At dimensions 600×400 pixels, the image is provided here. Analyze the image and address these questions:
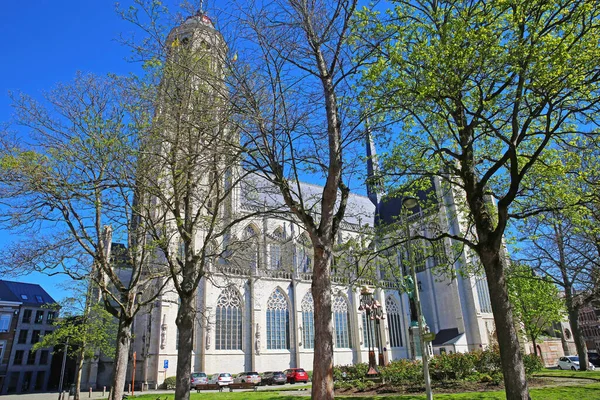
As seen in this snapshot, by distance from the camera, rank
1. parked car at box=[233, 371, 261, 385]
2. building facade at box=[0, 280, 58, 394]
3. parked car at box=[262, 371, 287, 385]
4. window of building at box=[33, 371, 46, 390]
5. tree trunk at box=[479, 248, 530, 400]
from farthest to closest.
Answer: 1. window of building at box=[33, 371, 46, 390]
2. building facade at box=[0, 280, 58, 394]
3. parked car at box=[262, 371, 287, 385]
4. parked car at box=[233, 371, 261, 385]
5. tree trunk at box=[479, 248, 530, 400]

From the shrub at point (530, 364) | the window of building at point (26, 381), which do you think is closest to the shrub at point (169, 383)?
the shrub at point (530, 364)

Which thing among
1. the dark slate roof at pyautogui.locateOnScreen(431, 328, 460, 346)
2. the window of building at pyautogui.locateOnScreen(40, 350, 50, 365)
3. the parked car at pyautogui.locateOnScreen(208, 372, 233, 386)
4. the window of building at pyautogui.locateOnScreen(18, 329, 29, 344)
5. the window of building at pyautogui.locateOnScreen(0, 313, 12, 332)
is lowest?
the parked car at pyautogui.locateOnScreen(208, 372, 233, 386)

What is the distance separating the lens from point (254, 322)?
103 feet

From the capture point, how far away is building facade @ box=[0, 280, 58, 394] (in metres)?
39.7

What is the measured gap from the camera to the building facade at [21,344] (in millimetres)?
39719

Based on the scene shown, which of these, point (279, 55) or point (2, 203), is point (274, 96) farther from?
point (2, 203)

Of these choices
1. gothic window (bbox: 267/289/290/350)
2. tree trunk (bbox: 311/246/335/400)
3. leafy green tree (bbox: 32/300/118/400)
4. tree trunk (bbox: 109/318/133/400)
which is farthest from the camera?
gothic window (bbox: 267/289/290/350)

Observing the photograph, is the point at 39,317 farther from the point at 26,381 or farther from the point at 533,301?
the point at 533,301

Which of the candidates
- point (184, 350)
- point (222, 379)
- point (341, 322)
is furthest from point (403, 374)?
point (341, 322)

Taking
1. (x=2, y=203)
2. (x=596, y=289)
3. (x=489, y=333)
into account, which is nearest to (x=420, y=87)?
(x=2, y=203)

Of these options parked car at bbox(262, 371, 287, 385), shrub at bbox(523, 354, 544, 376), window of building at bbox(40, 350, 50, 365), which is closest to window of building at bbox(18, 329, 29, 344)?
window of building at bbox(40, 350, 50, 365)

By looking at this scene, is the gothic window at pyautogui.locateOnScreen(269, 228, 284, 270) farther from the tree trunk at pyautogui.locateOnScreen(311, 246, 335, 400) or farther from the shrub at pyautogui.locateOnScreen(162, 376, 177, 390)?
the tree trunk at pyautogui.locateOnScreen(311, 246, 335, 400)

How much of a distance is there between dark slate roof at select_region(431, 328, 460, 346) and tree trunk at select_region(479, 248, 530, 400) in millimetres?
31324

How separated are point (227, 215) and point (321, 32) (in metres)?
7.80
